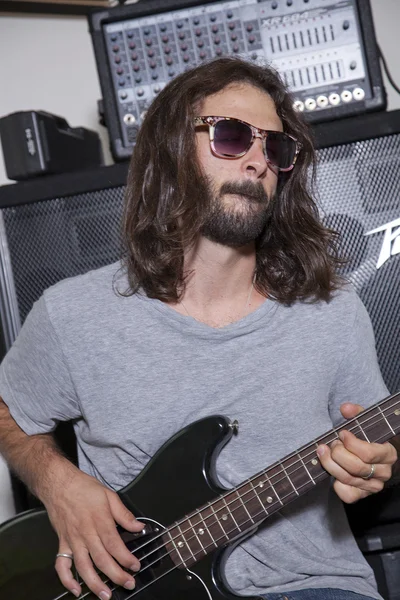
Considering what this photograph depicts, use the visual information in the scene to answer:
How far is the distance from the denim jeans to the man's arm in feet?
0.72

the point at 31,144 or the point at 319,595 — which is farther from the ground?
the point at 31,144

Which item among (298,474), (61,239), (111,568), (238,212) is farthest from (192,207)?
(111,568)

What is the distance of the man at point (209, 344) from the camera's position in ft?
4.17

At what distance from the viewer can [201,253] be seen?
1351mm

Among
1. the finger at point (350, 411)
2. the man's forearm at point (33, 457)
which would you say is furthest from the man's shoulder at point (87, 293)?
the finger at point (350, 411)

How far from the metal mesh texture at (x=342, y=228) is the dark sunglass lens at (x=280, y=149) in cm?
14

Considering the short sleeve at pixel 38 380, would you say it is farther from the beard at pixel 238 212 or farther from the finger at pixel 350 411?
the finger at pixel 350 411

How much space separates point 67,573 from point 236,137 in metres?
0.68

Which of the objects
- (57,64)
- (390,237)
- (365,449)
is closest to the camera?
(365,449)

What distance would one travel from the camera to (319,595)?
121 cm

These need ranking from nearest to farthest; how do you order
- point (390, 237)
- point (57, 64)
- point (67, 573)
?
point (67, 573) → point (390, 237) → point (57, 64)

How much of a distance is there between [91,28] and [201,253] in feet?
1.61

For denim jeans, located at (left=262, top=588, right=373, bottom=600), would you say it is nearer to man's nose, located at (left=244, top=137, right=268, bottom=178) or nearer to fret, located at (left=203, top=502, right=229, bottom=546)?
fret, located at (left=203, top=502, right=229, bottom=546)

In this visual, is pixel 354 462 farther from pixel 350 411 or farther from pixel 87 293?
pixel 87 293
